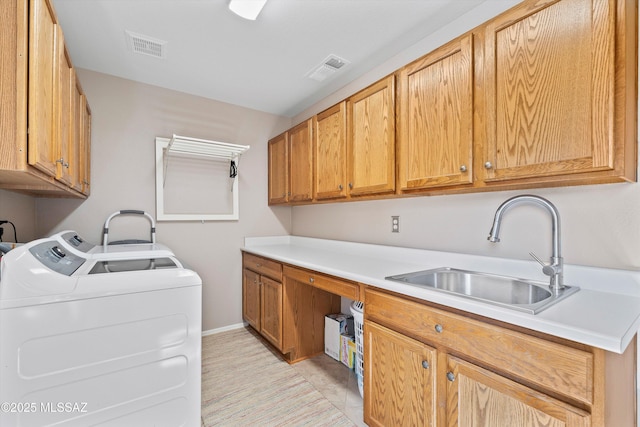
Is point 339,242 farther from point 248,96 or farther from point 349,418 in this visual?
point 248,96

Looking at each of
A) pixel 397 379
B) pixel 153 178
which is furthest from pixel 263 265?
pixel 397 379

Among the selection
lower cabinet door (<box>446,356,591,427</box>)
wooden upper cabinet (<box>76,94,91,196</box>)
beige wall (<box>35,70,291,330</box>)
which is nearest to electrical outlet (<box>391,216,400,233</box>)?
lower cabinet door (<box>446,356,591,427</box>)

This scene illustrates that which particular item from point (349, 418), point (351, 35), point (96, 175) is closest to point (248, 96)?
point (351, 35)

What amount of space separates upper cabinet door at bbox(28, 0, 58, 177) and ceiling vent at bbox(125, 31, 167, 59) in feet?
2.48

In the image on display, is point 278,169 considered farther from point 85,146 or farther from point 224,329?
point 224,329

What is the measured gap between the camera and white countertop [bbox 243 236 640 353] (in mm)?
856

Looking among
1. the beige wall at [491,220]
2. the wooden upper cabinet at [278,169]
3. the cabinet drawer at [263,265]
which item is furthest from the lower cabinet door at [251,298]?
the beige wall at [491,220]

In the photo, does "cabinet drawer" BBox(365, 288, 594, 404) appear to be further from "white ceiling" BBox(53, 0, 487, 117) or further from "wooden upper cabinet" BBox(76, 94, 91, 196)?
"wooden upper cabinet" BBox(76, 94, 91, 196)

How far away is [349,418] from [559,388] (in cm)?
120

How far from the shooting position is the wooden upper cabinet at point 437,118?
146 centimetres

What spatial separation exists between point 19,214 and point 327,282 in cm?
209

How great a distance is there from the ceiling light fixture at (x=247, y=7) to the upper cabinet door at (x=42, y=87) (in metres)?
0.81

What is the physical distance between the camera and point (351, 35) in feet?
6.40

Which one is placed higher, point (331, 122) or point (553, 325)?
point (331, 122)
